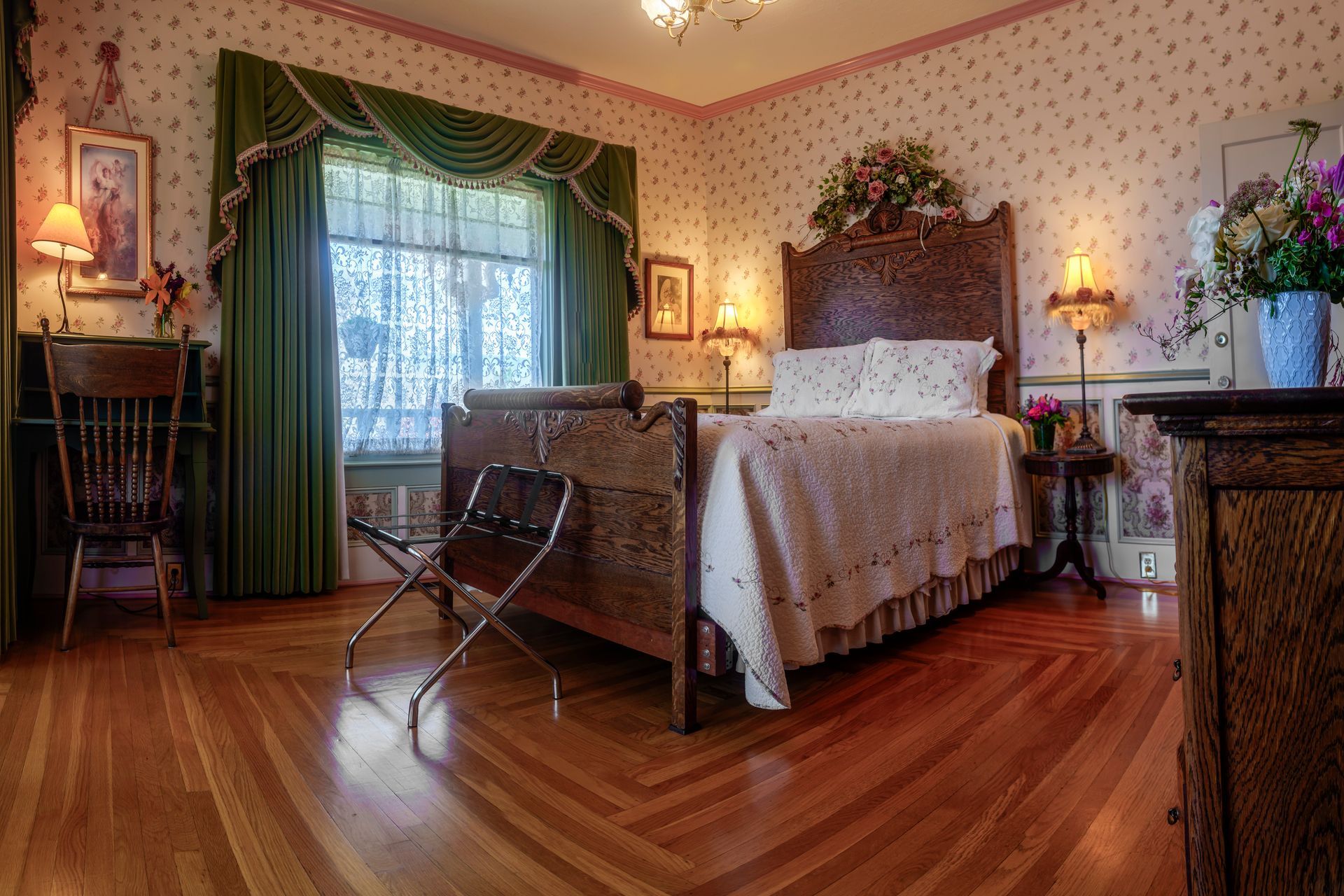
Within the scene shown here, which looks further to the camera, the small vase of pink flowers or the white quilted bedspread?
the small vase of pink flowers

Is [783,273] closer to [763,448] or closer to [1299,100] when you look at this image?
[1299,100]

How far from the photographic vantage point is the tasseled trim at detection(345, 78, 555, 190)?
13.1 feet

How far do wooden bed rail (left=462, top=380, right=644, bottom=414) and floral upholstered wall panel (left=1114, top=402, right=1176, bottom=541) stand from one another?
2651mm

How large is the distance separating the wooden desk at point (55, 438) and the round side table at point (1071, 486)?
3593mm

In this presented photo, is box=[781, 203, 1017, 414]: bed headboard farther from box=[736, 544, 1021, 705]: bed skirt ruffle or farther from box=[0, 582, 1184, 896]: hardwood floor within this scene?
box=[0, 582, 1184, 896]: hardwood floor

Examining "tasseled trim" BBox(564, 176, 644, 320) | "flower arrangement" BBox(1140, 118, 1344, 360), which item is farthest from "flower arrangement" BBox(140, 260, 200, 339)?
"flower arrangement" BBox(1140, 118, 1344, 360)

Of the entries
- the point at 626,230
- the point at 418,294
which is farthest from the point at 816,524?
the point at 626,230

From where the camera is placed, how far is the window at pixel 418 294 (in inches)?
161

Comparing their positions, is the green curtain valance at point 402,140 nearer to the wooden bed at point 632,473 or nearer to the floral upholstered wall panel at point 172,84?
the floral upholstered wall panel at point 172,84

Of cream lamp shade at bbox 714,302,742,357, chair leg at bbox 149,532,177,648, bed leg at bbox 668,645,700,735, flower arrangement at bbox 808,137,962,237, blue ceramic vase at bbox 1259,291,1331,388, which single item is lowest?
bed leg at bbox 668,645,700,735

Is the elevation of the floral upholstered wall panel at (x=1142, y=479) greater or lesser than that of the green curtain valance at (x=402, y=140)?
lesser

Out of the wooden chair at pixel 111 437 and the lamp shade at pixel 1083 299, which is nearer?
the wooden chair at pixel 111 437

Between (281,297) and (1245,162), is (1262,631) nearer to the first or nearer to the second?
(1245,162)

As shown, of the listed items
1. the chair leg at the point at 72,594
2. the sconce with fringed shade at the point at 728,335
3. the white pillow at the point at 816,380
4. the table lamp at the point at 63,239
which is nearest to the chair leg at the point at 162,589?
the chair leg at the point at 72,594
